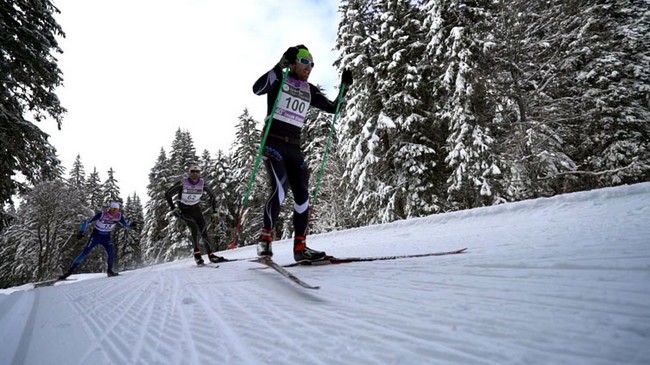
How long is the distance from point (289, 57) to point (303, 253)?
206cm

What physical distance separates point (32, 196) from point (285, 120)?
2667 cm

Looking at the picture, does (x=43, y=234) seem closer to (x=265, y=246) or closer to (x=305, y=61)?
(x=265, y=246)

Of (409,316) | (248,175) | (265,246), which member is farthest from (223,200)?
(409,316)

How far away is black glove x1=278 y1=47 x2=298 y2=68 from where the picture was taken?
11.1ft

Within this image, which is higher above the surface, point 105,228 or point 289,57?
point 289,57

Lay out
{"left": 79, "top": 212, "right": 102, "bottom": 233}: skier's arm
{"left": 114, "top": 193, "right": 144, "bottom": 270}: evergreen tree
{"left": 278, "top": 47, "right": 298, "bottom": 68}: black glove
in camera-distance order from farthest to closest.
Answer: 1. {"left": 114, "top": 193, "right": 144, "bottom": 270}: evergreen tree
2. {"left": 79, "top": 212, "right": 102, "bottom": 233}: skier's arm
3. {"left": 278, "top": 47, "right": 298, "bottom": 68}: black glove

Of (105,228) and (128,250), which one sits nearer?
(105,228)

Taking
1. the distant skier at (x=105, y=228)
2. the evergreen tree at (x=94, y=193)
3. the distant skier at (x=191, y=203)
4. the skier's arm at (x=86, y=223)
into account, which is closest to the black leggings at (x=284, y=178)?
the distant skier at (x=191, y=203)

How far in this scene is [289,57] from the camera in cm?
340

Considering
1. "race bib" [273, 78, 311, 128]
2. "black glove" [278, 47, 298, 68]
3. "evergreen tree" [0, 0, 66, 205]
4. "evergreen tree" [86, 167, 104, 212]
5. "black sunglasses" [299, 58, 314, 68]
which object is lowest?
"race bib" [273, 78, 311, 128]

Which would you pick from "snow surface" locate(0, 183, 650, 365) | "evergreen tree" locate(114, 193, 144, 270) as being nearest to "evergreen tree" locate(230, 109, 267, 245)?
"snow surface" locate(0, 183, 650, 365)

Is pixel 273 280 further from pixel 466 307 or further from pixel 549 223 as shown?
pixel 549 223

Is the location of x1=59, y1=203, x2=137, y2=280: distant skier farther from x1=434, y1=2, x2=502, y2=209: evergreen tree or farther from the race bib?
x1=434, y1=2, x2=502, y2=209: evergreen tree

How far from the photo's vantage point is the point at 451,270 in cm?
182
